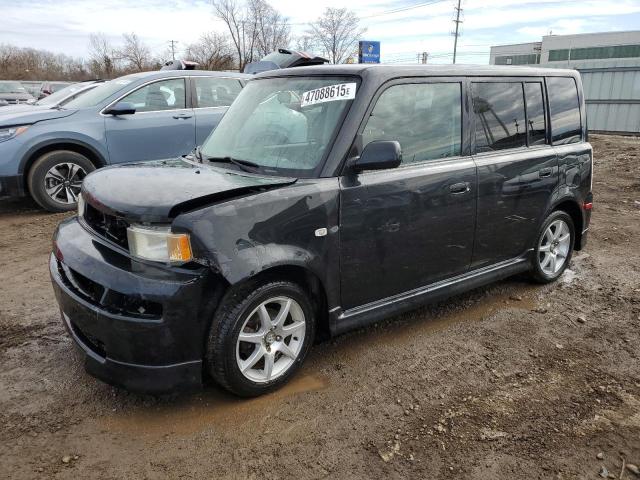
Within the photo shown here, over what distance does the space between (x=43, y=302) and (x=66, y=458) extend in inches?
79.7

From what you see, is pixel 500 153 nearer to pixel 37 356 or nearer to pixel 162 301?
pixel 162 301

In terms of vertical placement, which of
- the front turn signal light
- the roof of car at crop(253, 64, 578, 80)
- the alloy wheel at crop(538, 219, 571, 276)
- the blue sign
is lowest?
the alloy wheel at crop(538, 219, 571, 276)

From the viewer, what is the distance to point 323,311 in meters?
3.01

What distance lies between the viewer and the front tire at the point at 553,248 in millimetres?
4383

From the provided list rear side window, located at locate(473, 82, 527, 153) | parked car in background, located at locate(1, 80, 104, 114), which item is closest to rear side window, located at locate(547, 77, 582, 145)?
rear side window, located at locate(473, 82, 527, 153)

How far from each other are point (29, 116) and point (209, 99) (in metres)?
2.39

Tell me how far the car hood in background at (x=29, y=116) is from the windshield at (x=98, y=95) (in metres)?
0.26

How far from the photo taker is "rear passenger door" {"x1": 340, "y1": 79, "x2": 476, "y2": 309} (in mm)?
3002

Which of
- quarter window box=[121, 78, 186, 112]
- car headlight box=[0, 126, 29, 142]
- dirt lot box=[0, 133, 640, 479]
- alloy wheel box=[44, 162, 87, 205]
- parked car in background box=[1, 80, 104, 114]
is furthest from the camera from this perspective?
parked car in background box=[1, 80, 104, 114]

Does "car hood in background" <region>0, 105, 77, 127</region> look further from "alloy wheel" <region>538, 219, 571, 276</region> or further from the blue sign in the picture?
the blue sign

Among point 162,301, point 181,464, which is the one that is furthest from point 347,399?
point 162,301

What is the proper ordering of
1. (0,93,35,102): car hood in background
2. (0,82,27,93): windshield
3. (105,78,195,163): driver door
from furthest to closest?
(0,82,27,93): windshield → (0,93,35,102): car hood in background → (105,78,195,163): driver door

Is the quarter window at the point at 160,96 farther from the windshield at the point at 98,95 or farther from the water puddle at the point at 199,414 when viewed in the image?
the water puddle at the point at 199,414

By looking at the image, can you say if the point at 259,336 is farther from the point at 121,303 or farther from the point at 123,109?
the point at 123,109
